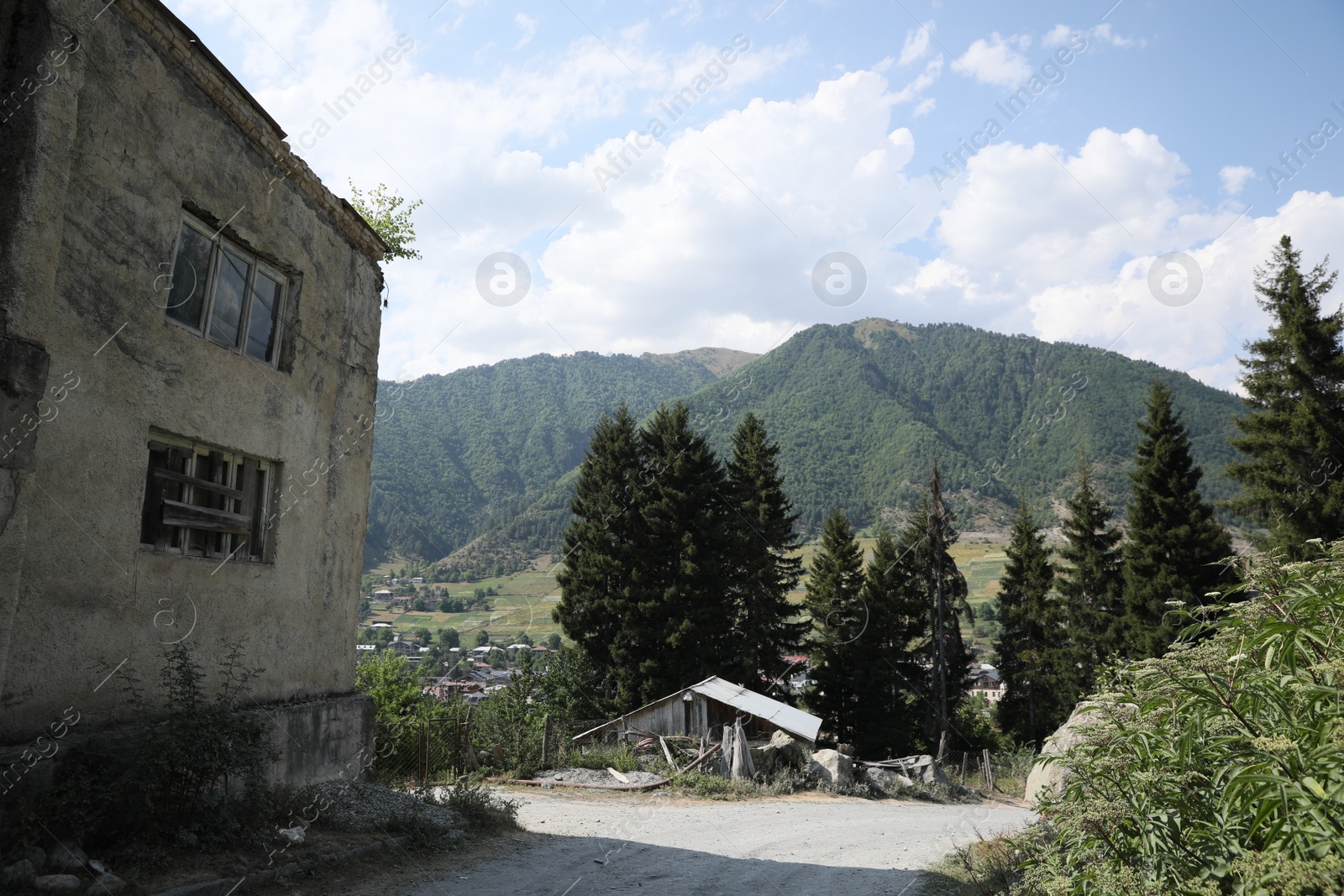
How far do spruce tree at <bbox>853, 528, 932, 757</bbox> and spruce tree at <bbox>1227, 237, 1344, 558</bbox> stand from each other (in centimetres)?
1684

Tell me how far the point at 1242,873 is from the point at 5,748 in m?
7.56

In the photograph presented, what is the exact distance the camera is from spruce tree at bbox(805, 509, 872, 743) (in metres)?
Result: 38.0

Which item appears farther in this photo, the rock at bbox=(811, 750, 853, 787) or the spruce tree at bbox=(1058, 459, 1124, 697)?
the spruce tree at bbox=(1058, 459, 1124, 697)

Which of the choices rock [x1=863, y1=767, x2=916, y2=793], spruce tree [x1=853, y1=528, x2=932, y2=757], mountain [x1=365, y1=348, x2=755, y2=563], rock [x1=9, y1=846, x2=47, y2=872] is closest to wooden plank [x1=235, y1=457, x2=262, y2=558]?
rock [x1=9, y1=846, x2=47, y2=872]

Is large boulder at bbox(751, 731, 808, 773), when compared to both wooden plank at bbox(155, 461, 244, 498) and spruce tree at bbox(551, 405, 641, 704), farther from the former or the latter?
wooden plank at bbox(155, 461, 244, 498)

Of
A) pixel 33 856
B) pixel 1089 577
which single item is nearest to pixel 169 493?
pixel 33 856

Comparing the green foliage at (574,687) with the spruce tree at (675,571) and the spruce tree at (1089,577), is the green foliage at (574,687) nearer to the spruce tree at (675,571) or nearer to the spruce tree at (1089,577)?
the spruce tree at (675,571)

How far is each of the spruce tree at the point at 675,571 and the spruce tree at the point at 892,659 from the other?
7.97 m

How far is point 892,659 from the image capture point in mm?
38812

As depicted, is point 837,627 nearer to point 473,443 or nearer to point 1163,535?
point 1163,535

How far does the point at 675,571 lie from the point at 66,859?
31.0 metres

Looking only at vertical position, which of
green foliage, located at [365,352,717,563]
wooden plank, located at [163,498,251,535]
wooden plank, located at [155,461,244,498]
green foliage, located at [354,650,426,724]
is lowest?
green foliage, located at [354,650,426,724]

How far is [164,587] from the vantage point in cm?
739

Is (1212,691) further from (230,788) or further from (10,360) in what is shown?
(230,788)
